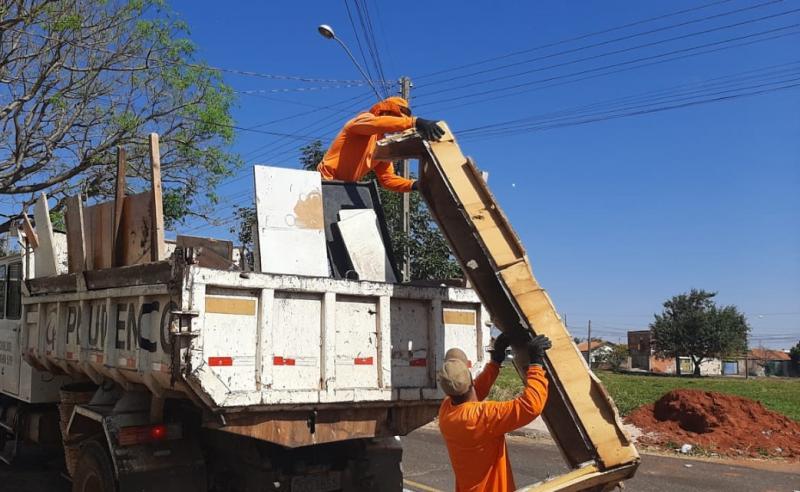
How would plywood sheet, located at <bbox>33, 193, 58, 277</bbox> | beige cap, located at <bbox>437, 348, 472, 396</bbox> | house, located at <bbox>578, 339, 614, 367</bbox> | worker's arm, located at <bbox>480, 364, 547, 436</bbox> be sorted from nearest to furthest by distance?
worker's arm, located at <bbox>480, 364, 547, 436</bbox> → beige cap, located at <bbox>437, 348, 472, 396</bbox> → plywood sheet, located at <bbox>33, 193, 58, 277</bbox> → house, located at <bbox>578, 339, 614, 367</bbox>

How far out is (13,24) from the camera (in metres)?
11.6

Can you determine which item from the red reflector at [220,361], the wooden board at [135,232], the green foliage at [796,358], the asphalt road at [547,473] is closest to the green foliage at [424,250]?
the asphalt road at [547,473]

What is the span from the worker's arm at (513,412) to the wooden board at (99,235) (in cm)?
323

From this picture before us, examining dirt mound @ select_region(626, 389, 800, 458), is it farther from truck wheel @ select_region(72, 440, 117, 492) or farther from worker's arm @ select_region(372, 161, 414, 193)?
truck wheel @ select_region(72, 440, 117, 492)

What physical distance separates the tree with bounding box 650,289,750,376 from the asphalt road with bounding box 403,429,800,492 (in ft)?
154

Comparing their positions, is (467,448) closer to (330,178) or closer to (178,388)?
(178,388)

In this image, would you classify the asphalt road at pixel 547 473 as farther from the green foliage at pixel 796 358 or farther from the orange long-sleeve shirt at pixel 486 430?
the green foliage at pixel 796 358

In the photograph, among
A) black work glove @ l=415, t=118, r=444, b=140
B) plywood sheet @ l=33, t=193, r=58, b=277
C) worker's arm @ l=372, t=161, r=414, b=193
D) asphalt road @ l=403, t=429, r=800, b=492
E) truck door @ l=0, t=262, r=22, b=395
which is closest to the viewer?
black work glove @ l=415, t=118, r=444, b=140

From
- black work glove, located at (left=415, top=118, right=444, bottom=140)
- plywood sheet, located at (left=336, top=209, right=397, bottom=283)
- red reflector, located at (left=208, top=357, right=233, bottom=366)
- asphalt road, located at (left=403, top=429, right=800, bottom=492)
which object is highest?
black work glove, located at (left=415, top=118, right=444, bottom=140)

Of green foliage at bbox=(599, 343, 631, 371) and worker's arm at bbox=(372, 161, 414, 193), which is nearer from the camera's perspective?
worker's arm at bbox=(372, 161, 414, 193)

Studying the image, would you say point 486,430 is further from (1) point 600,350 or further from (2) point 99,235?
(1) point 600,350

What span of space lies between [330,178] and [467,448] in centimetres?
295

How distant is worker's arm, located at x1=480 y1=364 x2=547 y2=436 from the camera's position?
326 cm

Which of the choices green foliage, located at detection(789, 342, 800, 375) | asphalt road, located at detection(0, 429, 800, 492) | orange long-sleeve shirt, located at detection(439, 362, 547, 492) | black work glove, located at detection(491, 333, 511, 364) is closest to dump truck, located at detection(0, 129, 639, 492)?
black work glove, located at detection(491, 333, 511, 364)
